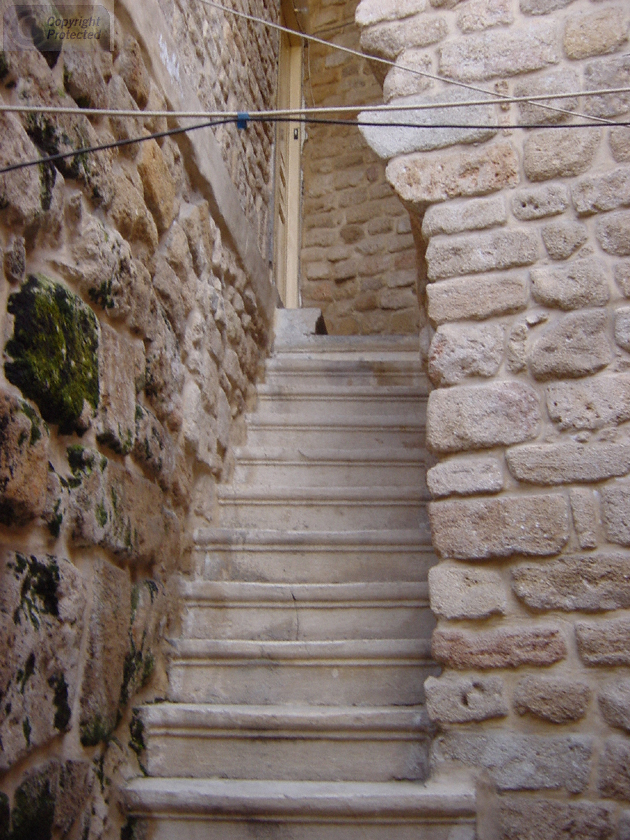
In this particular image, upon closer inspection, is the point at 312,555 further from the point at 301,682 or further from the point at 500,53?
the point at 500,53

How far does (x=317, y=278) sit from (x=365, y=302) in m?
0.47

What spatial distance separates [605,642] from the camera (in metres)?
1.86

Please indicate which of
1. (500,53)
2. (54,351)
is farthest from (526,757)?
(500,53)

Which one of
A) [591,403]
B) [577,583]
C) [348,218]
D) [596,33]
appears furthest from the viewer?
[348,218]

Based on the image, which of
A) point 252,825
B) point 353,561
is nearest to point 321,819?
point 252,825

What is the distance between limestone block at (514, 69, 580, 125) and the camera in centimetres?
221

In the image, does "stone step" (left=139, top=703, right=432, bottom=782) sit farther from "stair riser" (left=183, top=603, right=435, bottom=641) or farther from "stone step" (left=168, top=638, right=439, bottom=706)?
"stair riser" (left=183, top=603, right=435, bottom=641)

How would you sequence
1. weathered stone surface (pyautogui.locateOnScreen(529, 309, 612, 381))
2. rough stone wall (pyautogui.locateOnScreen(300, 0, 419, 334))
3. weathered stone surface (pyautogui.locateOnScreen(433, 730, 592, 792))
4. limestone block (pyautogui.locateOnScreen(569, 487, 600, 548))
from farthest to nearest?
1. rough stone wall (pyautogui.locateOnScreen(300, 0, 419, 334))
2. weathered stone surface (pyautogui.locateOnScreen(529, 309, 612, 381))
3. limestone block (pyautogui.locateOnScreen(569, 487, 600, 548))
4. weathered stone surface (pyautogui.locateOnScreen(433, 730, 592, 792))

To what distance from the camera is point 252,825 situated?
188 centimetres

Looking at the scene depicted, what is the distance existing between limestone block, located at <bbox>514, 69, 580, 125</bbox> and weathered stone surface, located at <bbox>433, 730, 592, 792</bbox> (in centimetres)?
166

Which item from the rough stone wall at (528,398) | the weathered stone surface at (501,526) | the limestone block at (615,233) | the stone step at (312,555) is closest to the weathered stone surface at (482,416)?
the rough stone wall at (528,398)

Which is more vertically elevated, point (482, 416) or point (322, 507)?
point (482, 416)

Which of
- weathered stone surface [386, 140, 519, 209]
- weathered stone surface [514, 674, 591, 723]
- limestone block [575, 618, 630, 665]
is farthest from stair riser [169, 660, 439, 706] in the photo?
weathered stone surface [386, 140, 519, 209]

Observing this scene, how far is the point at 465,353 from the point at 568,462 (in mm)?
405
